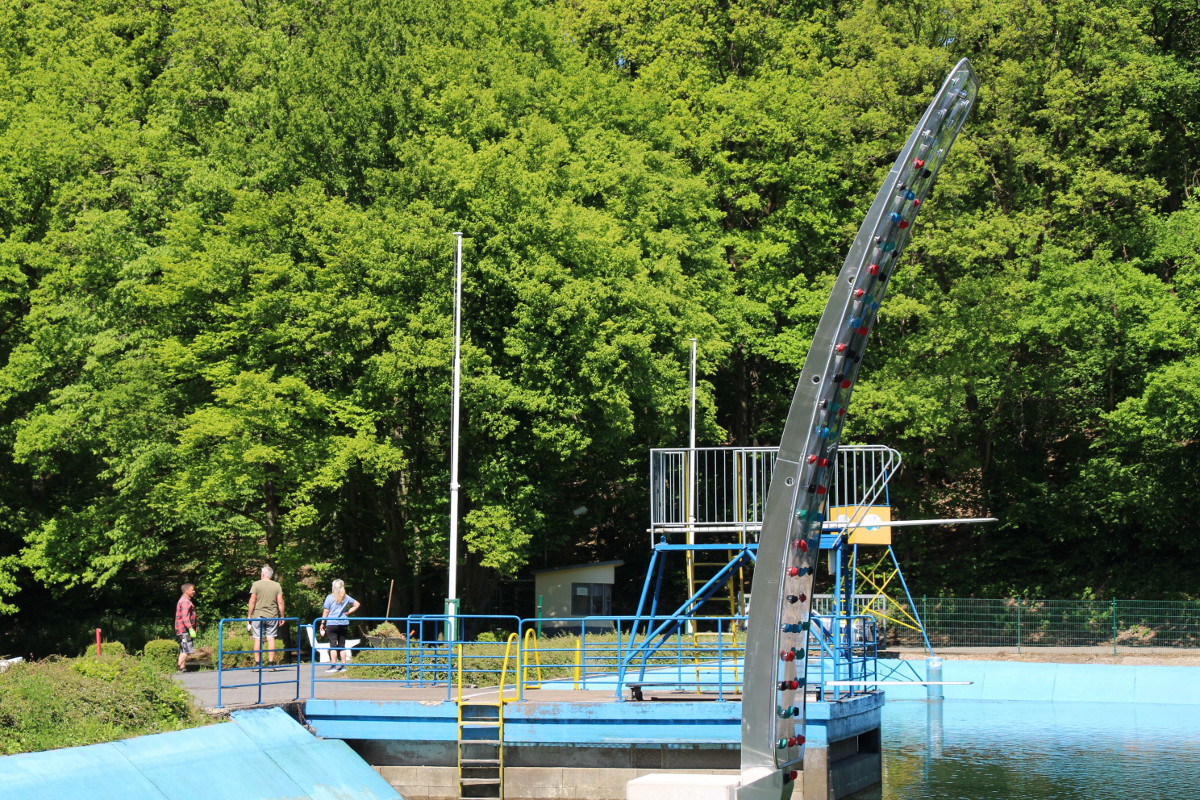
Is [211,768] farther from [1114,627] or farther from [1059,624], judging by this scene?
[1059,624]

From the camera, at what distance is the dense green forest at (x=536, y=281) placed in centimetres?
3531

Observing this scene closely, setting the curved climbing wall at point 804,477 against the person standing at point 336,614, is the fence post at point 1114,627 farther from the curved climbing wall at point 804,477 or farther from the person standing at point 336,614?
the curved climbing wall at point 804,477

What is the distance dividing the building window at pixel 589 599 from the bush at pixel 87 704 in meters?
18.0

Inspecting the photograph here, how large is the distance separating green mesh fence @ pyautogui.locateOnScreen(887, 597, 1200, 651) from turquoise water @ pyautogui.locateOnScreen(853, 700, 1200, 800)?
5.87m

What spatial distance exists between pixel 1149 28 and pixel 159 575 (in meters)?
40.6

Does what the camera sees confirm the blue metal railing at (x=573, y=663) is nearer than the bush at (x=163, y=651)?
Yes

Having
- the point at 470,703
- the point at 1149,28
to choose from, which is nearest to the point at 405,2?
the point at 1149,28

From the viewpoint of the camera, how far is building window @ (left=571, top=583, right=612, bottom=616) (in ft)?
115

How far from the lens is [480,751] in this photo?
1798 cm

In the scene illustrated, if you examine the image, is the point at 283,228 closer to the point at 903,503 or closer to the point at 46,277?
the point at 46,277

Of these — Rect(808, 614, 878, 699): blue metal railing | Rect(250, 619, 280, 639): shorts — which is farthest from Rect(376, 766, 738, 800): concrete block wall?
Rect(250, 619, 280, 639): shorts

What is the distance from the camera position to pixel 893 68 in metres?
43.9

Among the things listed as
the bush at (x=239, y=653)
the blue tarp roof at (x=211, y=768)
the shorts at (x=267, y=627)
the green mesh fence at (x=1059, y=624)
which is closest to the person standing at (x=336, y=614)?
the shorts at (x=267, y=627)

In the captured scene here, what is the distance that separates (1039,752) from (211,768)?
49.4ft
